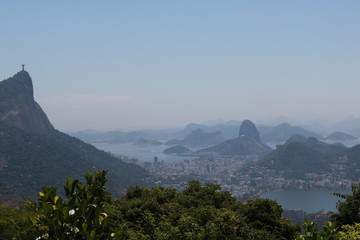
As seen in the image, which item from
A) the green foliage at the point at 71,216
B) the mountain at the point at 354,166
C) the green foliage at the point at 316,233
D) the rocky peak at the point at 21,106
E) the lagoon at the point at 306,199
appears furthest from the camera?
the mountain at the point at 354,166

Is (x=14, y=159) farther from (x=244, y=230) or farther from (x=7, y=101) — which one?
(x=244, y=230)

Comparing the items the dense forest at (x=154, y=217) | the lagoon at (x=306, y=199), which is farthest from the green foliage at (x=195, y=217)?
the lagoon at (x=306, y=199)

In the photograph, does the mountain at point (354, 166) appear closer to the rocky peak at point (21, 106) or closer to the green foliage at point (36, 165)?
the green foliage at point (36, 165)

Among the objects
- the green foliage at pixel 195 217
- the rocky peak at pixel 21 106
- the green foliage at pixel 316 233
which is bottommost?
the green foliage at pixel 195 217

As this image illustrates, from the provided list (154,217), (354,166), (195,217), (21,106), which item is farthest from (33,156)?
(354,166)

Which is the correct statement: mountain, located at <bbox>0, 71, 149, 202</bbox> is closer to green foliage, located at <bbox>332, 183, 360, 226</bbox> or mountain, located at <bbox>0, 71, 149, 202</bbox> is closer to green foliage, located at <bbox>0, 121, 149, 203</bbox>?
green foliage, located at <bbox>0, 121, 149, 203</bbox>

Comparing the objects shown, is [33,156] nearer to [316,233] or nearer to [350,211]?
[350,211]

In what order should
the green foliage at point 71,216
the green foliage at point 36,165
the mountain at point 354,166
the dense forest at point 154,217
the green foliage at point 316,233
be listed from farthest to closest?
the mountain at point 354,166 < the green foliage at point 36,165 < the green foliage at point 316,233 < the dense forest at point 154,217 < the green foliage at point 71,216
